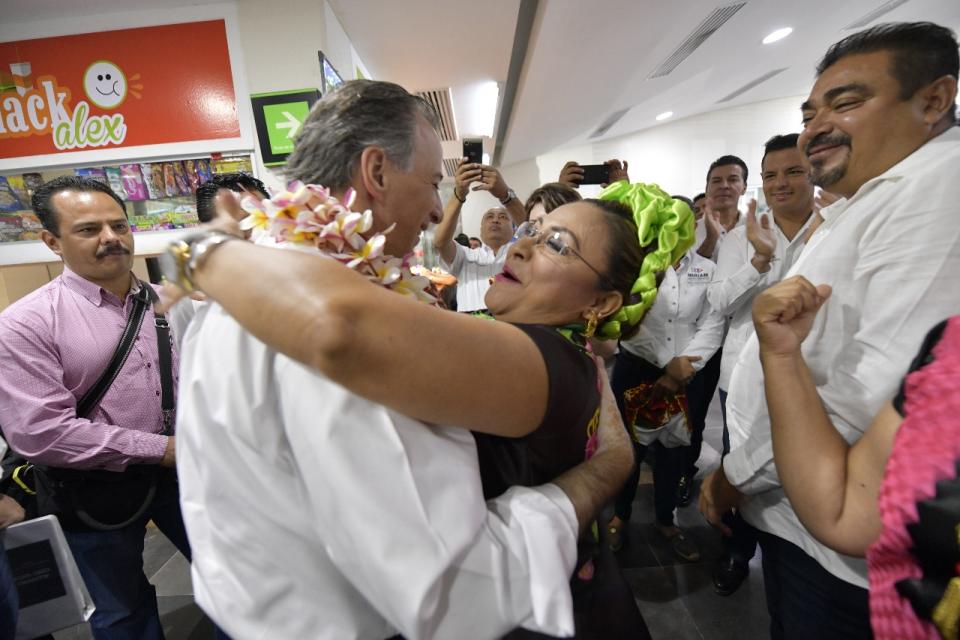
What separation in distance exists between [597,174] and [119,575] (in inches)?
138

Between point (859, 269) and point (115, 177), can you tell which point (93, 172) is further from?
point (859, 269)

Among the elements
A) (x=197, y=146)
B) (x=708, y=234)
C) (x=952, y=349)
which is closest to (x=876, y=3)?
(x=708, y=234)

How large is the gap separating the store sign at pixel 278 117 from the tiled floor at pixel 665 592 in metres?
2.79

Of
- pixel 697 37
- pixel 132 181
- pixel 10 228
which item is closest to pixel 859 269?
pixel 132 181

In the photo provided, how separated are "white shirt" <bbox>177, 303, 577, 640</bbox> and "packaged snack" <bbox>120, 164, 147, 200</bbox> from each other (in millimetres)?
3112

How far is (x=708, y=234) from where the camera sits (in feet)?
10.7

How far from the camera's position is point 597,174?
10.2ft

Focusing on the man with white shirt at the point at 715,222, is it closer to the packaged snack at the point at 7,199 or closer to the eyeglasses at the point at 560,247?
the eyeglasses at the point at 560,247

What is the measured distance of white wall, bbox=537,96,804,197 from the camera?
925 centimetres

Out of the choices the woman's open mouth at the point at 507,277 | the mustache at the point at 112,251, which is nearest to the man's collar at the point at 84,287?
the mustache at the point at 112,251

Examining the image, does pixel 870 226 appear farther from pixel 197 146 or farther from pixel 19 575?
pixel 197 146

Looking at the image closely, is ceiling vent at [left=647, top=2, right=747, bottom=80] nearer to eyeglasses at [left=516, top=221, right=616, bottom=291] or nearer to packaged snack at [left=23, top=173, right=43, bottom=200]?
eyeglasses at [left=516, top=221, right=616, bottom=291]

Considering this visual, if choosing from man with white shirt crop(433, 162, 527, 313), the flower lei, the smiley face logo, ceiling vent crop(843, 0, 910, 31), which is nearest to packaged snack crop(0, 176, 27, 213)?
the smiley face logo

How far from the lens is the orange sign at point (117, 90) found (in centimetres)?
284
